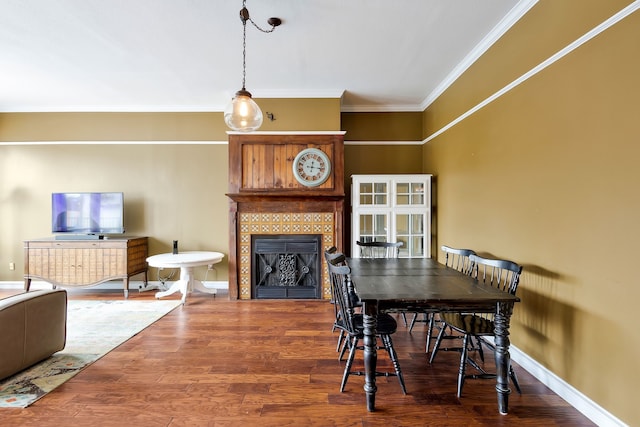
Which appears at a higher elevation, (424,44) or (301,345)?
(424,44)

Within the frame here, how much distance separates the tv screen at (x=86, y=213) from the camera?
4.51 m

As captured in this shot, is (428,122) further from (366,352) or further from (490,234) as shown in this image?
(366,352)

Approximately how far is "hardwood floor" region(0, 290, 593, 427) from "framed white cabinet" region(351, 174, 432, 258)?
4.92ft

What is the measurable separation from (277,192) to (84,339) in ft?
8.63

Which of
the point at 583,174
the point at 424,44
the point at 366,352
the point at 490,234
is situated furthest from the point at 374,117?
the point at 366,352

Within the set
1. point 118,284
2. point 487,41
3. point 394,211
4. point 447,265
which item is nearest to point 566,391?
point 447,265

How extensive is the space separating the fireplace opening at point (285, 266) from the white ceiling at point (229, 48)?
2.07 meters

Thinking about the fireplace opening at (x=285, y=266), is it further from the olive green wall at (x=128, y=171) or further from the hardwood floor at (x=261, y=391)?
the hardwood floor at (x=261, y=391)

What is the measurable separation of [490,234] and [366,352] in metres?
1.81

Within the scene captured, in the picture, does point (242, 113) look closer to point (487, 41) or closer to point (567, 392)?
point (487, 41)

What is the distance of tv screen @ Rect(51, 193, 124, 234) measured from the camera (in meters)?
4.51

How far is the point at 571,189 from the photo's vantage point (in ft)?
6.42

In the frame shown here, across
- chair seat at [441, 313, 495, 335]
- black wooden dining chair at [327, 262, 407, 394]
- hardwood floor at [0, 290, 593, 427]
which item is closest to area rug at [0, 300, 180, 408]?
hardwood floor at [0, 290, 593, 427]

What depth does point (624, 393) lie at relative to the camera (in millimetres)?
1633
